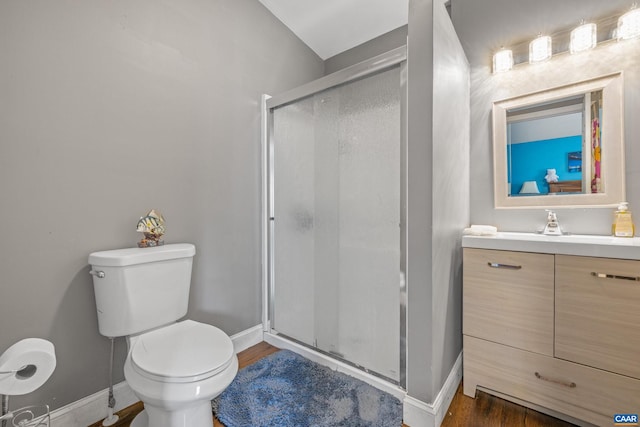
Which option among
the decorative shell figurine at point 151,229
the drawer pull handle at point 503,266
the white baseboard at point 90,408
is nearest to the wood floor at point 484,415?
the white baseboard at point 90,408

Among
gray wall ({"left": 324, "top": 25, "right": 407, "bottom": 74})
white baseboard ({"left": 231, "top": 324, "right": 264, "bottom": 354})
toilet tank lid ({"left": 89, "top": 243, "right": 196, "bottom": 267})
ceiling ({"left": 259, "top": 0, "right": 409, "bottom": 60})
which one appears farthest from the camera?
gray wall ({"left": 324, "top": 25, "right": 407, "bottom": 74})

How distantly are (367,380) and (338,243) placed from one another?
78 centimetres

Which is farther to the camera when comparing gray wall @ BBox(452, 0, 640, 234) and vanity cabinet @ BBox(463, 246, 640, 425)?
gray wall @ BBox(452, 0, 640, 234)

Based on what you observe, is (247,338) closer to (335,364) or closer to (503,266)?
(335,364)

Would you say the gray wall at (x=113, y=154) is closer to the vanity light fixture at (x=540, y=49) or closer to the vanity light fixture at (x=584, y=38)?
the vanity light fixture at (x=540, y=49)

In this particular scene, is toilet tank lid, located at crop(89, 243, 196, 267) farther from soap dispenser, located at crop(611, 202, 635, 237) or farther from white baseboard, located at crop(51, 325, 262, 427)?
soap dispenser, located at crop(611, 202, 635, 237)

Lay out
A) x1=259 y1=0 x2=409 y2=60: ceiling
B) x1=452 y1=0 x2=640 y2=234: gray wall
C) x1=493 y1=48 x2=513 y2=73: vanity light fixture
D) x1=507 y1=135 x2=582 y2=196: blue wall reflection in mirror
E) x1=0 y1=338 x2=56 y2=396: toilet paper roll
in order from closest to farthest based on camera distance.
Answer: x1=0 y1=338 x2=56 y2=396: toilet paper roll → x1=452 y1=0 x2=640 y2=234: gray wall → x1=507 y1=135 x2=582 y2=196: blue wall reflection in mirror → x1=493 y1=48 x2=513 y2=73: vanity light fixture → x1=259 y1=0 x2=409 y2=60: ceiling

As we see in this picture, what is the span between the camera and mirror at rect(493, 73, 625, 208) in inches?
58.6

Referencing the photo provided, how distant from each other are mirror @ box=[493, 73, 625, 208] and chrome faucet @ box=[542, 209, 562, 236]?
11 cm

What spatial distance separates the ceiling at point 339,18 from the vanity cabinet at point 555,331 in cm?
186

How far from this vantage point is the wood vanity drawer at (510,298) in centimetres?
129

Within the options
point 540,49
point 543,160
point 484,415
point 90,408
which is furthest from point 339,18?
point 90,408

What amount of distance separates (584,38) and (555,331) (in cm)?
154

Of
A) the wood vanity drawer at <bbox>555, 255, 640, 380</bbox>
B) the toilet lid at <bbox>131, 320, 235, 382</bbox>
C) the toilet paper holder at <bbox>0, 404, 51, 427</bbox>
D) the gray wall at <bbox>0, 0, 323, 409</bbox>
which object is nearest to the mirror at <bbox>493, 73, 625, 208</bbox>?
the wood vanity drawer at <bbox>555, 255, 640, 380</bbox>
